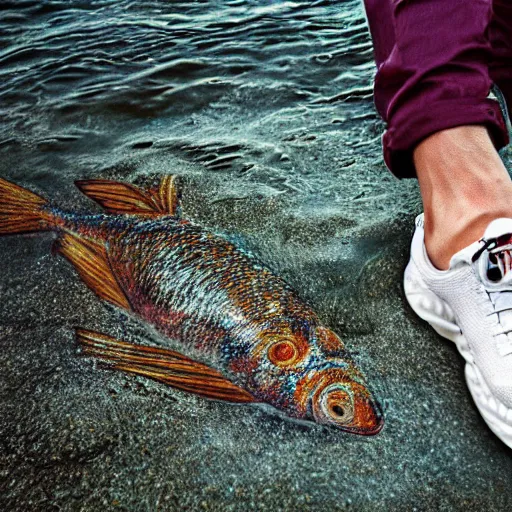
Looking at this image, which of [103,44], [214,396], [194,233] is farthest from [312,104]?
[214,396]

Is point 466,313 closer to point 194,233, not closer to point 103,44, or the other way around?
point 194,233

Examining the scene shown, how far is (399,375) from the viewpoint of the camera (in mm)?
1399

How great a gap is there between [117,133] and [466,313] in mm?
1658

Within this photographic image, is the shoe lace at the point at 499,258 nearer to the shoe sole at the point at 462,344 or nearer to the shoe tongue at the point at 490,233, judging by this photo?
the shoe tongue at the point at 490,233

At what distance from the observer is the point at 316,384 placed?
4.30 feet

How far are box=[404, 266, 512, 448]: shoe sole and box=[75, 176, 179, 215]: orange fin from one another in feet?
2.66

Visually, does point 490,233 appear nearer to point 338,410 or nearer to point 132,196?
point 338,410

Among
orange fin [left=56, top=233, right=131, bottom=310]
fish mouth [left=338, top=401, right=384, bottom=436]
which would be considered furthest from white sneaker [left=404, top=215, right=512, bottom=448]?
orange fin [left=56, top=233, right=131, bottom=310]

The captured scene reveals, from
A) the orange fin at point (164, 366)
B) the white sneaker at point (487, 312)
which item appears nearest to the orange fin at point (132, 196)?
the orange fin at point (164, 366)

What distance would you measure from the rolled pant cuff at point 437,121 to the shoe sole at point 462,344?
0.35 m

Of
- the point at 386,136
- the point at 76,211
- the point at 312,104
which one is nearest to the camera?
the point at 386,136

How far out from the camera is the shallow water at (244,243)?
1.19 m

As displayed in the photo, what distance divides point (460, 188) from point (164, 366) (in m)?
0.84

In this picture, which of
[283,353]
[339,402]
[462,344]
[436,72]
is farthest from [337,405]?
[436,72]
